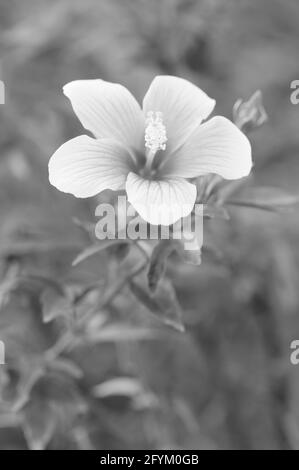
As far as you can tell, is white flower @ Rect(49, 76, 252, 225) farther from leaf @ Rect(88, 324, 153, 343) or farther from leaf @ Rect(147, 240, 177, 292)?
leaf @ Rect(88, 324, 153, 343)

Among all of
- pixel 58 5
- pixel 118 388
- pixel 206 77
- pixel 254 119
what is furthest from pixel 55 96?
pixel 254 119

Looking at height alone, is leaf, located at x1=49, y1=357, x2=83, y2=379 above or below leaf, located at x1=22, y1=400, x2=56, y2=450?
above

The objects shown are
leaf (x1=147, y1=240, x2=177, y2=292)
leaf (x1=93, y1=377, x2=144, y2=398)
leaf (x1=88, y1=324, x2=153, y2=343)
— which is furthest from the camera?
leaf (x1=93, y1=377, x2=144, y2=398)

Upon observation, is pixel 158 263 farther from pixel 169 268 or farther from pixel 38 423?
pixel 169 268

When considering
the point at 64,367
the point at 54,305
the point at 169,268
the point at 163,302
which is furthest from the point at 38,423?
the point at 169,268

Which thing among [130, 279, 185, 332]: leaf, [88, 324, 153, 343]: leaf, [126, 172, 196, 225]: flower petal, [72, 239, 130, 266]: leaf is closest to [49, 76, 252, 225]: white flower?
[126, 172, 196, 225]: flower petal

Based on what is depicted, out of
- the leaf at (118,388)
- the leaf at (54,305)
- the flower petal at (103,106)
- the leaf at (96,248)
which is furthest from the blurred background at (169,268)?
the flower petal at (103,106)

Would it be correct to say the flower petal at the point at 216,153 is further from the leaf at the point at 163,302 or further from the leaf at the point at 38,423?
the leaf at the point at 38,423
